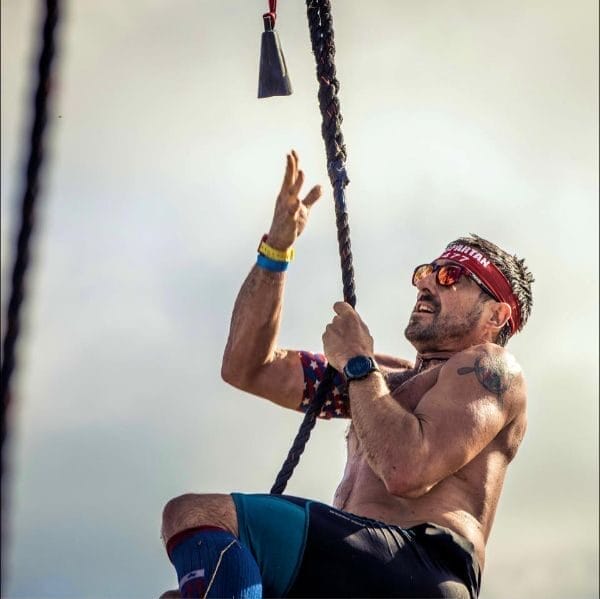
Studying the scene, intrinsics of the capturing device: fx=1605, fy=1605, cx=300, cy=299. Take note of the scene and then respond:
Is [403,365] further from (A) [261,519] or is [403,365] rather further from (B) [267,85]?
(A) [261,519]

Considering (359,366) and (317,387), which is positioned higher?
(359,366)

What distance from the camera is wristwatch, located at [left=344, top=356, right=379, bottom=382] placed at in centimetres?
781

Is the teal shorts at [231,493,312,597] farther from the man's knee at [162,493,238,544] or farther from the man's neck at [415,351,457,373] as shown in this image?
the man's neck at [415,351,457,373]

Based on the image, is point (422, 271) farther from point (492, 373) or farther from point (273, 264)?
point (492, 373)

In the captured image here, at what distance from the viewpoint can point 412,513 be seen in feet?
24.8

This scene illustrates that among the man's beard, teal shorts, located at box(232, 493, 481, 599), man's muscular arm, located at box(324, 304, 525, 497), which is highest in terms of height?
the man's beard

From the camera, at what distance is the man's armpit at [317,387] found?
8711 mm

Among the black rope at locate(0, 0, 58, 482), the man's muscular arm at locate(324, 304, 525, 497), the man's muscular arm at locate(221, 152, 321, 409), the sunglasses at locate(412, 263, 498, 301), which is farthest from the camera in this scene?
the sunglasses at locate(412, 263, 498, 301)

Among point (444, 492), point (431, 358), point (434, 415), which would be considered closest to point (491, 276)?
point (431, 358)

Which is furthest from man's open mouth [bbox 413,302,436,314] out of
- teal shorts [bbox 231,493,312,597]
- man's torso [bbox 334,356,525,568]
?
teal shorts [bbox 231,493,312,597]

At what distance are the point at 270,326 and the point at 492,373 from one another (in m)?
1.39

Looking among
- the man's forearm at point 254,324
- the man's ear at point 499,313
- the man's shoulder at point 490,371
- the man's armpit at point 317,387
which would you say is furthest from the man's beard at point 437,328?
the man's forearm at point 254,324

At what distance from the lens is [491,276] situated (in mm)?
9125

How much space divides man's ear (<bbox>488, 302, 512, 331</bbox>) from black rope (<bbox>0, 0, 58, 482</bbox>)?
15.4 feet
